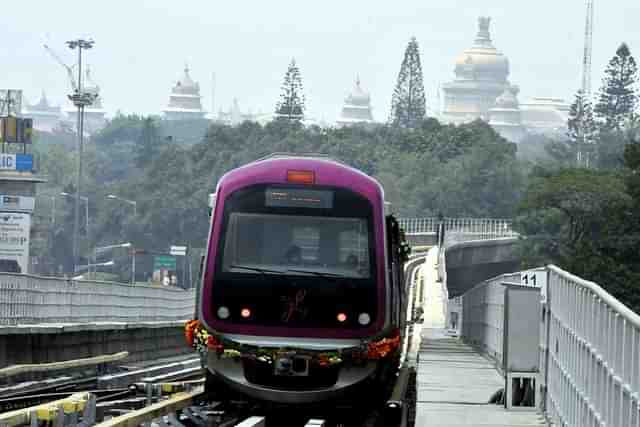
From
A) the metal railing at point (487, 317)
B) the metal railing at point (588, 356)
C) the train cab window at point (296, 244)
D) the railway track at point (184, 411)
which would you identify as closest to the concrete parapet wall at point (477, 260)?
the metal railing at point (487, 317)

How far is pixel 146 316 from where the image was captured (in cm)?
5047

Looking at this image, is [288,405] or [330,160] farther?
[330,160]

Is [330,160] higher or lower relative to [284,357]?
higher

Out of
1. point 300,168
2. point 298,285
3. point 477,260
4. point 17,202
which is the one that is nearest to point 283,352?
point 298,285

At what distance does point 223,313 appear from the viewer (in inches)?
909

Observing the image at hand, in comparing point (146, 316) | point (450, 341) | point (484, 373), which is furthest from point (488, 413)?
point (146, 316)

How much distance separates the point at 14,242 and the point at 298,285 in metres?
87.0

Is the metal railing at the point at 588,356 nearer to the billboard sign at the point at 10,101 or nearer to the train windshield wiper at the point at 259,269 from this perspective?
the train windshield wiper at the point at 259,269

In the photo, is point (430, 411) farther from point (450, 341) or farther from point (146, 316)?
point (146, 316)

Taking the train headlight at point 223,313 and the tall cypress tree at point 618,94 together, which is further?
the tall cypress tree at point 618,94

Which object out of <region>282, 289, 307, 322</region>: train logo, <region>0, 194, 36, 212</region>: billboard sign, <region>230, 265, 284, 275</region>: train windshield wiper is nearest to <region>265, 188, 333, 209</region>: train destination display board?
<region>230, 265, 284, 275</region>: train windshield wiper

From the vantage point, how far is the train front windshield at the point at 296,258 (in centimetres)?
2305

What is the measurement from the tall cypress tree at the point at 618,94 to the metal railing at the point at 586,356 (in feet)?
534

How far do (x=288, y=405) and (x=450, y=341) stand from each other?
61.0 feet
